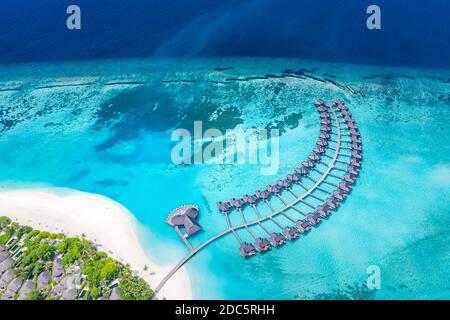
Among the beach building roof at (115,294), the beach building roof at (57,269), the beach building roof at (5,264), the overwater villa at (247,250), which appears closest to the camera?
the beach building roof at (115,294)

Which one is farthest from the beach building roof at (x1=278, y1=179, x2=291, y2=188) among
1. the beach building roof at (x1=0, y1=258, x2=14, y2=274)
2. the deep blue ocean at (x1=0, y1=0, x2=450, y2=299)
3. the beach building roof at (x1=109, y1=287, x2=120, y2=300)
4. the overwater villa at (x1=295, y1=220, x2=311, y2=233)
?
the beach building roof at (x1=0, y1=258, x2=14, y2=274)

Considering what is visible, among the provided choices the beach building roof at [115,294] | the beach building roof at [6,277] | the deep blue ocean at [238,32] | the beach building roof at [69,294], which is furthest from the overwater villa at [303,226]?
the deep blue ocean at [238,32]

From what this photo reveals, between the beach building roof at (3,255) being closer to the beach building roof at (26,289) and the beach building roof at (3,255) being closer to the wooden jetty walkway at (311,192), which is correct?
the beach building roof at (26,289)

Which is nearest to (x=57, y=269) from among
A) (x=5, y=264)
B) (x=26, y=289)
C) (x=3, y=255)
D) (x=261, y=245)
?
(x=26, y=289)

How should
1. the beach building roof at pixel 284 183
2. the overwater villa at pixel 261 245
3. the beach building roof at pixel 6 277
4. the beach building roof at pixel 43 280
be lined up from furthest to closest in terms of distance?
1. the beach building roof at pixel 284 183
2. the overwater villa at pixel 261 245
3. the beach building roof at pixel 6 277
4. the beach building roof at pixel 43 280

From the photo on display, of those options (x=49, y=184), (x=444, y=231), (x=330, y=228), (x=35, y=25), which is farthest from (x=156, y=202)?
(x=35, y=25)

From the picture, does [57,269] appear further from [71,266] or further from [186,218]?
[186,218]
